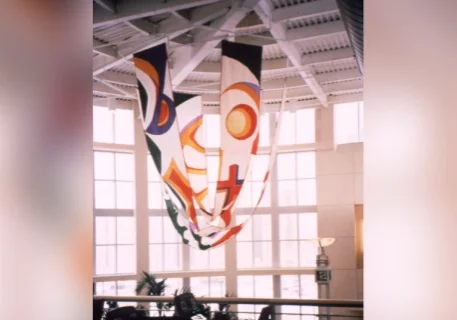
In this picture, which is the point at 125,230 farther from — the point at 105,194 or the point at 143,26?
the point at 143,26

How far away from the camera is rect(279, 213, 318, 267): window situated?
1345 cm

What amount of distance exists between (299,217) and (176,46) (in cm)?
665

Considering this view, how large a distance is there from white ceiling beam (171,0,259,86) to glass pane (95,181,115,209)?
192 inches

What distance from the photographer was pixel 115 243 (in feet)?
43.2

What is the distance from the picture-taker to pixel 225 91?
14.9 ft

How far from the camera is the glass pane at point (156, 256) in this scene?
13.4 meters

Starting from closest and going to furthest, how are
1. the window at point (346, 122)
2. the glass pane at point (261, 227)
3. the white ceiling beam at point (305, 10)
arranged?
the white ceiling beam at point (305, 10), the window at point (346, 122), the glass pane at point (261, 227)

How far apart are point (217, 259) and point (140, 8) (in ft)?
28.8

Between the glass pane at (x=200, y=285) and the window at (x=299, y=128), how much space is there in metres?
4.22

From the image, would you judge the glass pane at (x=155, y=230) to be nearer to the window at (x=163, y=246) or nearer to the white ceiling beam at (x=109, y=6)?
the window at (x=163, y=246)

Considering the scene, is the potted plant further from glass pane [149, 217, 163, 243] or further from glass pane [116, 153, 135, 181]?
glass pane [116, 153, 135, 181]

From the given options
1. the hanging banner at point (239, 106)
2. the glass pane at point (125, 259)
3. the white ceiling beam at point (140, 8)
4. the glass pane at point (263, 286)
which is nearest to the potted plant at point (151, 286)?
the glass pane at point (125, 259)

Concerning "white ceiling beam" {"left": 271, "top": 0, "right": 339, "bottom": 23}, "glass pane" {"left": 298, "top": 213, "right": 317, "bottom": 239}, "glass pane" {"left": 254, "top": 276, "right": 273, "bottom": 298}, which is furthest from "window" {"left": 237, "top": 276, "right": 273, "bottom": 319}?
"white ceiling beam" {"left": 271, "top": 0, "right": 339, "bottom": 23}

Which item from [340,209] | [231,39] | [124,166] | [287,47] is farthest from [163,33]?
[340,209]
